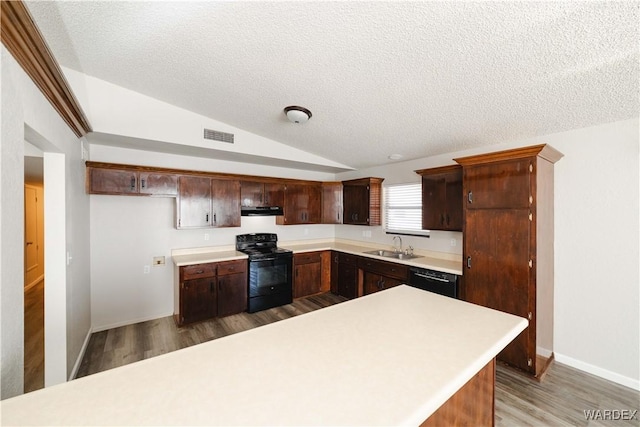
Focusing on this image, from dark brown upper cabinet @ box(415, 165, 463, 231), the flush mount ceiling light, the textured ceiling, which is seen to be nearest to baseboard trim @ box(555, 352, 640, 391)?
dark brown upper cabinet @ box(415, 165, 463, 231)

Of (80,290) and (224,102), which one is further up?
(224,102)

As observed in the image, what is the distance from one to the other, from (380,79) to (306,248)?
3.24 meters

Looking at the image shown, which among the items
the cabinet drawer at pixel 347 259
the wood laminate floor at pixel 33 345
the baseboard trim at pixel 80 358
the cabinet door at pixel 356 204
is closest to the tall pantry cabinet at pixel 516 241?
the cabinet drawer at pixel 347 259

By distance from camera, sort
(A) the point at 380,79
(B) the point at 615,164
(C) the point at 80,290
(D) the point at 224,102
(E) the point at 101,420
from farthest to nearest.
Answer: (D) the point at 224,102, (C) the point at 80,290, (B) the point at 615,164, (A) the point at 380,79, (E) the point at 101,420

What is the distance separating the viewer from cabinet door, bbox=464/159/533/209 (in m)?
2.57

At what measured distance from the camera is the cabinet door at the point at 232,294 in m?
3.86

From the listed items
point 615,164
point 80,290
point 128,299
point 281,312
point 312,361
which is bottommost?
point 281,312

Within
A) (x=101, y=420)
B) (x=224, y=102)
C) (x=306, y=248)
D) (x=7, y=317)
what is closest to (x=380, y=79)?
(x=224, y=102)

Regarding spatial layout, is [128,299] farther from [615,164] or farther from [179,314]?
[615,164]

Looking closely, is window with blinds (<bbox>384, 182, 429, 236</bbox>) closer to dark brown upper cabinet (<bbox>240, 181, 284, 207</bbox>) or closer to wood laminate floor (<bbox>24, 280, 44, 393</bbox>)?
dark brown upper cabinet (<bbox>240, 181, 284, 207</bbox>)

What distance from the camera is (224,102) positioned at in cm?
313

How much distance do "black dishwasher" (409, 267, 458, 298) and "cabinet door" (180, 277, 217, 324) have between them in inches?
110

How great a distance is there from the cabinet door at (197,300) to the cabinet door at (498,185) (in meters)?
3.51

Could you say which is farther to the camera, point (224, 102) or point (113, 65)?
point (224, 102)
